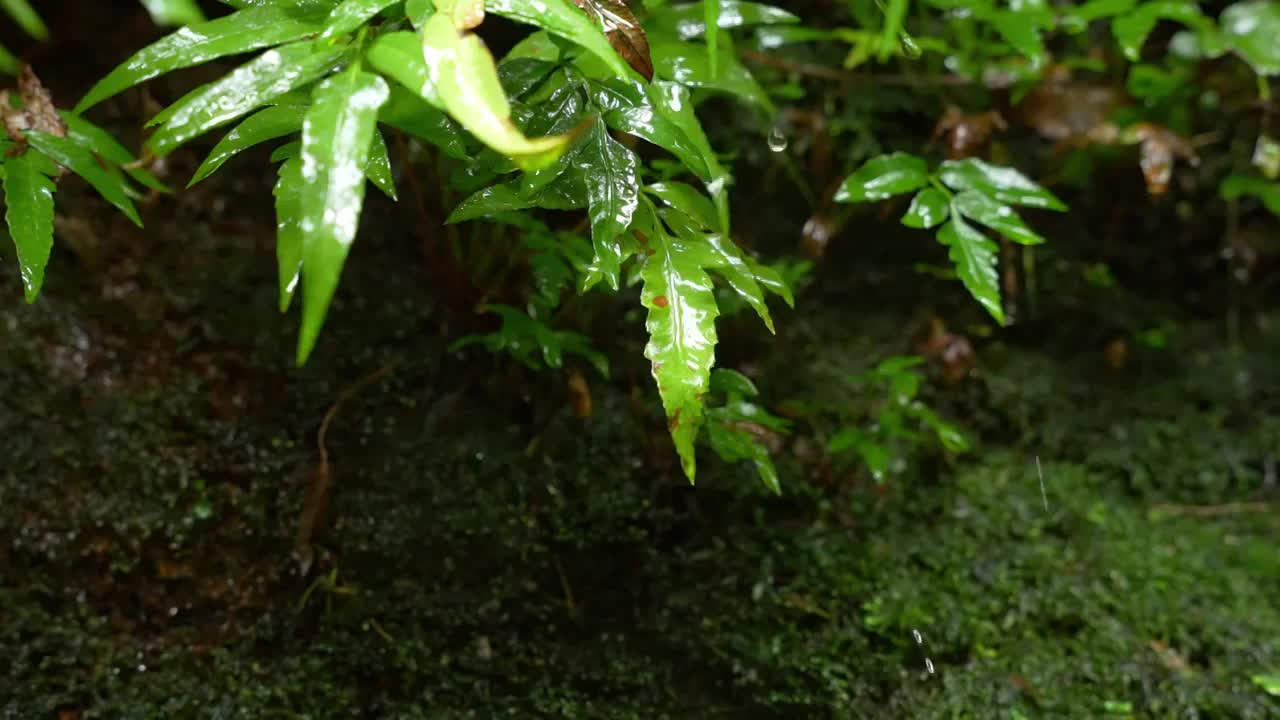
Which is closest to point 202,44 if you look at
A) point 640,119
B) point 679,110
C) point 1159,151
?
point 640,119

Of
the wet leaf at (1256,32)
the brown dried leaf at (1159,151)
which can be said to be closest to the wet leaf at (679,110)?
the brown dried leaf at (1159,151)

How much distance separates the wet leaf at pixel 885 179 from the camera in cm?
176

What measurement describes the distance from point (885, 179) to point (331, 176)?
1.29 m

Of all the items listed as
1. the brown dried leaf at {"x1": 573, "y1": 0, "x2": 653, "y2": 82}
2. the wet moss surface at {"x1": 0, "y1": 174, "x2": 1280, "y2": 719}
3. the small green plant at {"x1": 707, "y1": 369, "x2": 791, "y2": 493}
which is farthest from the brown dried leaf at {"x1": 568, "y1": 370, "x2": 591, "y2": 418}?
the brown dried leaf at {"x1": 573, "y1": 0, "x2": 653, "y2": 82}

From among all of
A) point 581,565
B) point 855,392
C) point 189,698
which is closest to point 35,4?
point 189,698

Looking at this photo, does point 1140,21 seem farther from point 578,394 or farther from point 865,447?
point 578,394

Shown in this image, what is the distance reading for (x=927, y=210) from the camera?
168cm

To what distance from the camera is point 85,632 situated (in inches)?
55.7

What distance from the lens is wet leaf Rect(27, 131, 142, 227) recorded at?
50.0 inches

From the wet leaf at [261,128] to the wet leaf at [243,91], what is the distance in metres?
0.13

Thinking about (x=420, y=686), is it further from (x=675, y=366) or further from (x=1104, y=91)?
(x=1104, y=91)

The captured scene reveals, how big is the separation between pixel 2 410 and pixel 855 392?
6.20 ft

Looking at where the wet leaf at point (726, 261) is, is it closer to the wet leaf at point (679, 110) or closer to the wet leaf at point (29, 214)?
the wet leaf at point (679, 110)

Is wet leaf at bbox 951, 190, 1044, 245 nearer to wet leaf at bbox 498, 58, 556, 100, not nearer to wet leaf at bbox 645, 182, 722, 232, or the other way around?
wet leaf at bbox 645, 182, 722, 232
